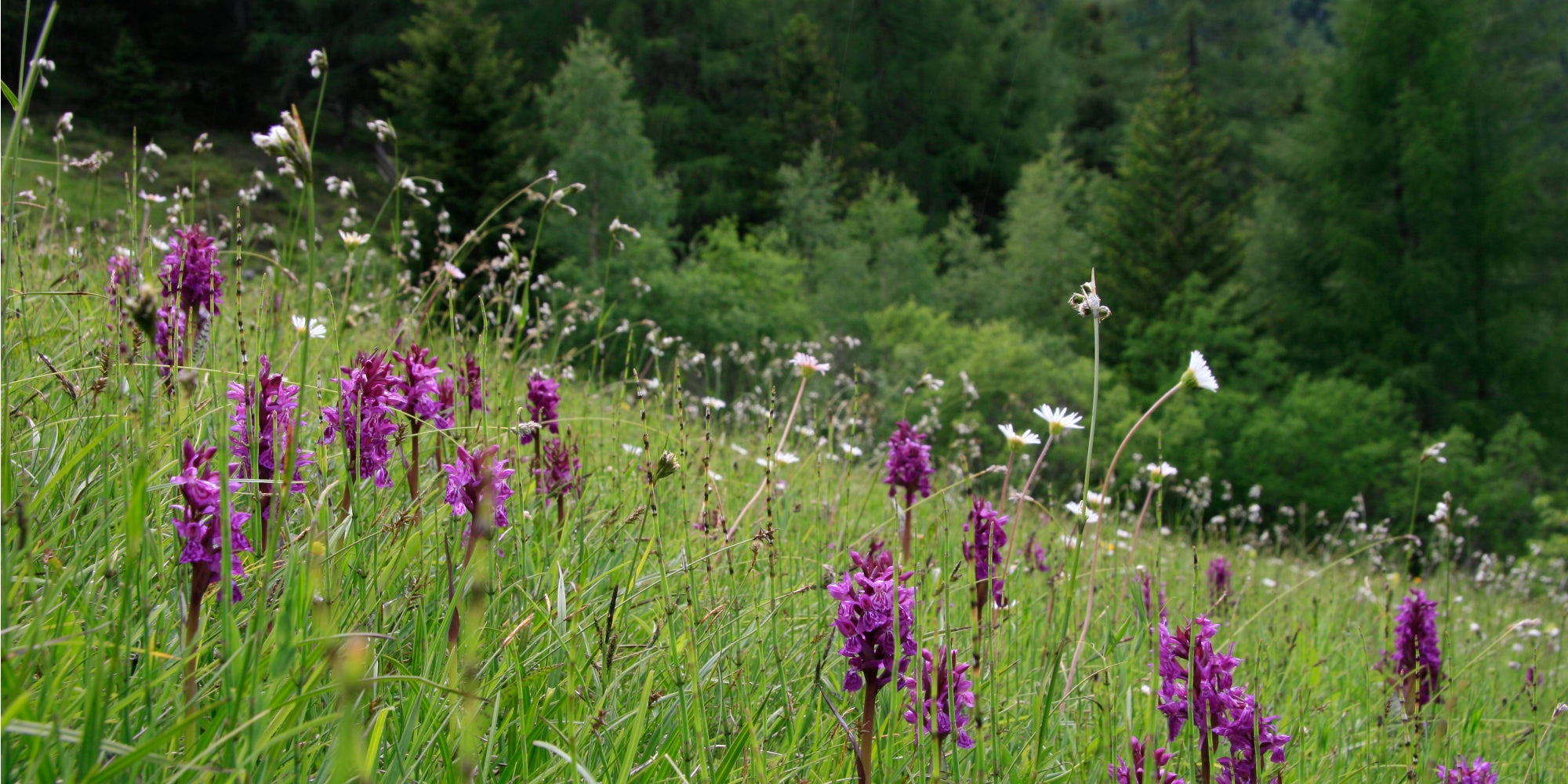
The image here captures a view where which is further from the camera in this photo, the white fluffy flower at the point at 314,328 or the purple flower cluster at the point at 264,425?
the white fluffy flower at the point at 314,328

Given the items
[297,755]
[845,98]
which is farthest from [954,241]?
[297,755]

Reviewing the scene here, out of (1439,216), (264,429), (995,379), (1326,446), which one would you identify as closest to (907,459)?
(264,429)

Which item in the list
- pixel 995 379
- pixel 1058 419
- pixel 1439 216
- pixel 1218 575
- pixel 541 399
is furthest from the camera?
pixel 1439 216

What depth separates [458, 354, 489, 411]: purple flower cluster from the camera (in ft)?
6.86

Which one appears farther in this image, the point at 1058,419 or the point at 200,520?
the point at 1058,419

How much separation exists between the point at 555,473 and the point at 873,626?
1.05 metres

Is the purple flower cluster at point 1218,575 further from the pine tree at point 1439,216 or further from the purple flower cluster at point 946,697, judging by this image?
the pine tree at point 1439,216

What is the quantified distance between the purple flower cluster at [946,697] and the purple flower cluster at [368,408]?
978mm

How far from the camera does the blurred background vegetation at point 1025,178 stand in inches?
782

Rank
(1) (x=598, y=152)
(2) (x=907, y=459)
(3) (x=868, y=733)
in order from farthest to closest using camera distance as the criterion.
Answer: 1. (1) (x=598, y=152)
2. (2) (x=907, y=459)
3. (3) (x=868, y=733)

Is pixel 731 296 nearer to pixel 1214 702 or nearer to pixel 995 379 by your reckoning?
pixel 995 379

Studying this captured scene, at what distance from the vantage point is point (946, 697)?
1394mm

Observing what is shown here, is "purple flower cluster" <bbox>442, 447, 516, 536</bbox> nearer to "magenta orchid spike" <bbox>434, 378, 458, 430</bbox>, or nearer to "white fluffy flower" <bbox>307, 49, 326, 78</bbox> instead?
"magenta orchid spike" <bbox>434, 378, 458, 430</bbox>

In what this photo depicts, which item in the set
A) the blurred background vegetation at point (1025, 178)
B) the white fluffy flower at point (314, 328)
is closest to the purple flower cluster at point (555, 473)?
the white fluffy flower at point (314, 328)
